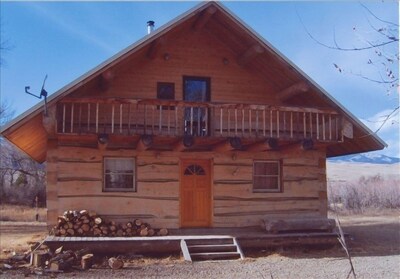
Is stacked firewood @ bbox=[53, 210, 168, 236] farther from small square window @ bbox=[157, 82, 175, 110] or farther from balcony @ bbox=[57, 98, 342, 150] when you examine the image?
small square window @ bbox=[157, 82, 175, 110]

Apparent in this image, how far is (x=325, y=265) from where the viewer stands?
1138cm

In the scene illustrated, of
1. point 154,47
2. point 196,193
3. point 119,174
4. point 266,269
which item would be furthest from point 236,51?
point 266,269

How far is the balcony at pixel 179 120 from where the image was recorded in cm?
1297

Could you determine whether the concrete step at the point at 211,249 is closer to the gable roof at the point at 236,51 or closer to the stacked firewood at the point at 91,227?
the stacked firewood at the point at 91,227

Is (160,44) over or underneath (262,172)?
over

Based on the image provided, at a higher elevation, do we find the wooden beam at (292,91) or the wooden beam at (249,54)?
the wooden beam at (249,54)

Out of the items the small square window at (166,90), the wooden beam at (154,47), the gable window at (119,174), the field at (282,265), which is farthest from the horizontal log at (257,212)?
the wooden beam at (154,47)

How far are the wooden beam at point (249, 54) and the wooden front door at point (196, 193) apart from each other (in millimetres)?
3480

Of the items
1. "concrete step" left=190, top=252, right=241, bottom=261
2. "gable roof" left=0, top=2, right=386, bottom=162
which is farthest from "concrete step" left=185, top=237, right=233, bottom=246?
"gable roof" left=0, top=2, right=386, bottom=162

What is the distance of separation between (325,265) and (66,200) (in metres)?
7.34

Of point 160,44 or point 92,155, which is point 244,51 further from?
point 92,155

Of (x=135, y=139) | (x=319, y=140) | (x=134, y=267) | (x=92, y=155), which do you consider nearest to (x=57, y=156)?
(x=92, y=155)

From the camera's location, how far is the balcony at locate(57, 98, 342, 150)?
12969 millimetres

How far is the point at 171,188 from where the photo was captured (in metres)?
14.5
